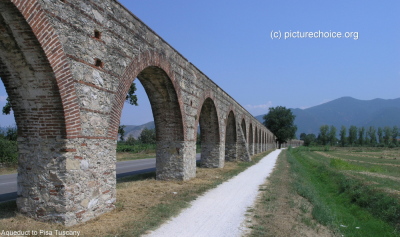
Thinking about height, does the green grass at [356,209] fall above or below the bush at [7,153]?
below

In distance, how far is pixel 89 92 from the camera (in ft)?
19.6

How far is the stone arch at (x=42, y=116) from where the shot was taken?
5066mm

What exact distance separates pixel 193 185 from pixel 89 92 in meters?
5.58

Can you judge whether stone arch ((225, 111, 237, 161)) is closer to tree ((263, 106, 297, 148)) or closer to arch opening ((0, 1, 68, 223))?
arch opening ((0, 1, 68, 223))

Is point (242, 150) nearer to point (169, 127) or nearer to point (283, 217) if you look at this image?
point (169, 127)

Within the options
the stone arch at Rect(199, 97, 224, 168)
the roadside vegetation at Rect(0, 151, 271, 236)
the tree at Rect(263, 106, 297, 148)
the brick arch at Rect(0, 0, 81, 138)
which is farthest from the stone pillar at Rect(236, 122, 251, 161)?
the tree at Rect(263, 106, 297, 148)

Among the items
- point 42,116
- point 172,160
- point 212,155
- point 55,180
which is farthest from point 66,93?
point 212,155

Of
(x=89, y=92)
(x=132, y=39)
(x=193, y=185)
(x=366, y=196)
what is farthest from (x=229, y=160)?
(x=89, y=92)

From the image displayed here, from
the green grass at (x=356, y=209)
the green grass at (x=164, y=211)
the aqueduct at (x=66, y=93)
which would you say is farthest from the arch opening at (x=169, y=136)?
the green grass at (x=356, y=209)

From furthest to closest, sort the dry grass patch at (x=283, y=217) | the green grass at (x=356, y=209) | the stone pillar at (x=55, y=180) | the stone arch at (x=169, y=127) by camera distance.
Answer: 1. the stone arch at (x=169, y=127)
2. the green grass at (x=356, y=209)
3. the dry grass patch at (x=283, y=217)
4. the stone pillar at (x=55, y=180)

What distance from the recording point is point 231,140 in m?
21.4

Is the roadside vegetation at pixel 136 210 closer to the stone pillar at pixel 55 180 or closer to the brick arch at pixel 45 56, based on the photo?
the stone pillar at pixel 55 180

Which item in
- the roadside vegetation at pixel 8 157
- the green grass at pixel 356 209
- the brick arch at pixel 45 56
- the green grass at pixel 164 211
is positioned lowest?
the green grass at pixel 356 209

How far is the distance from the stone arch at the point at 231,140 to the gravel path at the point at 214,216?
Result: 36.5ft
